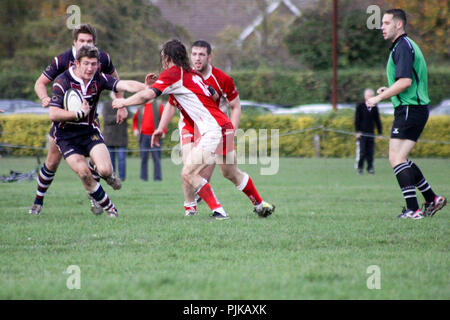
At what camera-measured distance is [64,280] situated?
4.66m

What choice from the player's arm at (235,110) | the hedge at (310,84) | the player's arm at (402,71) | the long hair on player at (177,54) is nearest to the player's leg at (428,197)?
the player's arm at (402,71)

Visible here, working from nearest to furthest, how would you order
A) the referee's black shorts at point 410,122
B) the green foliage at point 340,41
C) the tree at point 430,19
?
the referee's black shorts at point 410,122 < the tree at point 430,19 < the green foliage at point 340,41

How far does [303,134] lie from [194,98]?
1715 centimetres

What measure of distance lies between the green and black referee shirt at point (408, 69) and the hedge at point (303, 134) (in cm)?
1538

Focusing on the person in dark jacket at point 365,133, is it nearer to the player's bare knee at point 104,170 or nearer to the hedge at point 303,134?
the hedge at point 303,134

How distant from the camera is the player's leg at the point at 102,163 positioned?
7.70 meters

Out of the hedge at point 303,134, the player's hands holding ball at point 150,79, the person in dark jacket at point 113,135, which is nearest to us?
the player's hands holding ball at point 150,79

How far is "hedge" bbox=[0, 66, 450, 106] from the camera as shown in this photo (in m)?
35.5

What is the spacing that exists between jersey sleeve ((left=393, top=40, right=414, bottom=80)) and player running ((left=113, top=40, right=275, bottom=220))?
1940 mm

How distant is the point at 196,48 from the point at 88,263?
11.1ft

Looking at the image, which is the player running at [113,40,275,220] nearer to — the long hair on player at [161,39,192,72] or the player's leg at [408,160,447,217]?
the long hair on player at [161,39,192,72]

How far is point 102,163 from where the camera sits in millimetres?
7711

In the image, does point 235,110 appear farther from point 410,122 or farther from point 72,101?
point 410,122

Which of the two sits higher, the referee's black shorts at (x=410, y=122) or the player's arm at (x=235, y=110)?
the player's arm at (x=235, y=110)
